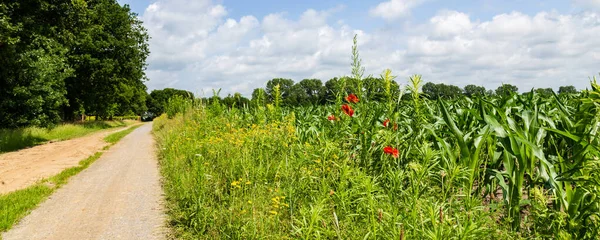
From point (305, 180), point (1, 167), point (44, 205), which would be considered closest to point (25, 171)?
point (1, 167)

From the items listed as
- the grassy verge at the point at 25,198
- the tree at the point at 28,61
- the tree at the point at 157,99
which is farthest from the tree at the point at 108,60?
the tree at the point at 157,99

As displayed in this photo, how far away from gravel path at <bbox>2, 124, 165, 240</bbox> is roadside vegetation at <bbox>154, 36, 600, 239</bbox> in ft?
1.43

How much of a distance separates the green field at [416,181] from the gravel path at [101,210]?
45 centimetres

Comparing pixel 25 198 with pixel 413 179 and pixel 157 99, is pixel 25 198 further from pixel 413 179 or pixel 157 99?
pixel 157 99

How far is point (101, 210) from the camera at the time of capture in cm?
594

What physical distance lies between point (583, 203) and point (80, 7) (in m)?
17.7

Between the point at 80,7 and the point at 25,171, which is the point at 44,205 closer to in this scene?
the point at 25,171

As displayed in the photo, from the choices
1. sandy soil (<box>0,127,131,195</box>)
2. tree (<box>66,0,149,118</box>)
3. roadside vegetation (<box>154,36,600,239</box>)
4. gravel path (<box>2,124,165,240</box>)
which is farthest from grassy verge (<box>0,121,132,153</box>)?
roadside vegetation (<box>154,36,600,239</box>)

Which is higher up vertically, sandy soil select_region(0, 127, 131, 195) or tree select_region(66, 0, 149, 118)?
tree select_region(66, 0, 149, 118)

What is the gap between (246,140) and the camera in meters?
6.80

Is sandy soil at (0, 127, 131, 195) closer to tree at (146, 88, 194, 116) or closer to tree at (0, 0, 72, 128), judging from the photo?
tree at (0, 0, 72, 128)

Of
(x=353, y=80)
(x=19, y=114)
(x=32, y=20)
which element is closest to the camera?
(x=353, y=80)

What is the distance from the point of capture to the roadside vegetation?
2.77 m

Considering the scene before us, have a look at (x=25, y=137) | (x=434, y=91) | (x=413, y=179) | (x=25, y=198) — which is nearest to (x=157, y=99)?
(x=25, y=137)
